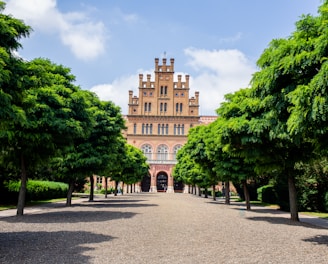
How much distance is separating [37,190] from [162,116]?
176ft

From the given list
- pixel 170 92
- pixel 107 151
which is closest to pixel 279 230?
pixel 107 151

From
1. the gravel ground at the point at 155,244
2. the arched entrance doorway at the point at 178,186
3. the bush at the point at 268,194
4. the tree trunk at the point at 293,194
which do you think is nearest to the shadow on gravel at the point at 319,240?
the gravel ground at the point at 155,244

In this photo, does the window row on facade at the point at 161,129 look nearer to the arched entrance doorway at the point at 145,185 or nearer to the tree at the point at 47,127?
the arched entrance doorway at the point at 145,185

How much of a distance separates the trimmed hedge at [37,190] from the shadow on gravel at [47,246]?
16370 mm

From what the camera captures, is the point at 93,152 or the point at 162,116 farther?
the point at 162,116

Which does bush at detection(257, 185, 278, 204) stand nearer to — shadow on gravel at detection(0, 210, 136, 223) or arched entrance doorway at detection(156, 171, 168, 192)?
shadow on gravel at detection(0, 210, 136, 223)

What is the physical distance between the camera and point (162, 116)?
82.4m

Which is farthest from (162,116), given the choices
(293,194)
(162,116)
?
(293,194)

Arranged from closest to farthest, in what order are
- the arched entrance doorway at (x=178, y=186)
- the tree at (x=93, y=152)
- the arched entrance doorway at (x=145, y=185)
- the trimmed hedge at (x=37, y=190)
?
the tree at (x=93, y=152), the trimmed hedge at (x=37, y=190), the arched entrance doorway at (x=178, y=186), the arched entrance doorway at (x=145, y=185)

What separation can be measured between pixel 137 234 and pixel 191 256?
3.72 metres

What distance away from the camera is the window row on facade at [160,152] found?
84062 millimetres

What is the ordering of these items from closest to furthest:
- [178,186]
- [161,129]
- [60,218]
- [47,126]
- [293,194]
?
[47,126]
[60,218]
[293,194]
[161,129]
[178,186]

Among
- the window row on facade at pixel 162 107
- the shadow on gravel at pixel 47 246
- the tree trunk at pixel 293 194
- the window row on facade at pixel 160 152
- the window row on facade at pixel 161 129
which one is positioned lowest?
the shadow on gravel at pixel 47 246

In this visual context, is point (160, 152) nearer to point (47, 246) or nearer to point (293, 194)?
point (293, 194)
